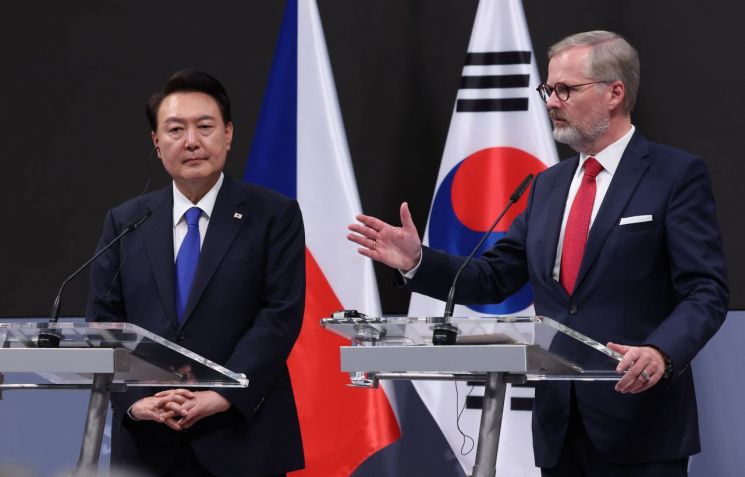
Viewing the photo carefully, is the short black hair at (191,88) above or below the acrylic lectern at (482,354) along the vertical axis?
above

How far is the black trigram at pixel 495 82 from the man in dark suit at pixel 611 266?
1.02 meters

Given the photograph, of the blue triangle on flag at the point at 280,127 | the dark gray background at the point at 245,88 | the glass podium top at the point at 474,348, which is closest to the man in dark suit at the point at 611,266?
the glass podium top at the point at 474,348

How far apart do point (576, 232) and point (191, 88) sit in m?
1.12

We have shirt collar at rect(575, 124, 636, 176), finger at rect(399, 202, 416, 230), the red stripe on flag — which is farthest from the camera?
the red stripe on flag

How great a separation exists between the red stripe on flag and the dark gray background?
394 mm

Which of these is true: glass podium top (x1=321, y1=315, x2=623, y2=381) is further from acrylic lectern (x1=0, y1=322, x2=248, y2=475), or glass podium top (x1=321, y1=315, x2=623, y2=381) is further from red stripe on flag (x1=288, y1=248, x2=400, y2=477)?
red stripe on flag (x1=288, y1=248, x2=400, y2=477)

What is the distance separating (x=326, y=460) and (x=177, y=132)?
1.48m

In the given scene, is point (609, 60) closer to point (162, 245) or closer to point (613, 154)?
point (613, 154)

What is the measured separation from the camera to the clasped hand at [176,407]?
95.6 inches

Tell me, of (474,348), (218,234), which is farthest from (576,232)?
(218,234)

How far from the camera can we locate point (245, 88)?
427cm

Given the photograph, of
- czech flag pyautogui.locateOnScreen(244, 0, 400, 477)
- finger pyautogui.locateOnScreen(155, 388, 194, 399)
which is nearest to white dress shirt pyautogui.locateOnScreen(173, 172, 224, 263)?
finger pyautogui.locateOnScreen(155, 388, 194, 399)

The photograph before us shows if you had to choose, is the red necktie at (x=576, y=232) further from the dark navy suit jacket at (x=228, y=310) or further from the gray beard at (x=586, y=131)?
the dark navy suit jacket at (x=228, y=310)

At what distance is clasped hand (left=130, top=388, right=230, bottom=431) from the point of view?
2.43 meters
